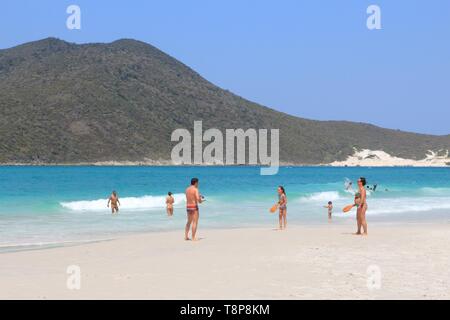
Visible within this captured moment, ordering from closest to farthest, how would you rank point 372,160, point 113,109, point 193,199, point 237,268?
1. point 237,268
2. point 193,199
3. point 113,109
4. point 372,160

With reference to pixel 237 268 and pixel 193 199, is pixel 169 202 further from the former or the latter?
pixel 237 268

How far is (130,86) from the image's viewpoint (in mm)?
155500

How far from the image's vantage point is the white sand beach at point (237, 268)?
8.88m

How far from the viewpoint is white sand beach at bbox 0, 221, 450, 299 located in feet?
29.1

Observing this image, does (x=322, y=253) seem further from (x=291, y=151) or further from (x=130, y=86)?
(x=291, y=151)

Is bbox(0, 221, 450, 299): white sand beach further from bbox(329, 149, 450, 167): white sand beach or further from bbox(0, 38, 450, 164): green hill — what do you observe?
bbox(329, 149, 450, 167): white sand beach

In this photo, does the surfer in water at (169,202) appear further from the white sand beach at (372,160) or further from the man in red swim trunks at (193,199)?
the white sand beach at (372,160)

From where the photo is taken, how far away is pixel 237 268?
36.2 feet

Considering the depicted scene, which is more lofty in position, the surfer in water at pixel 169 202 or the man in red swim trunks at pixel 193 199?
the man in red swim trunks at pixel 193 199

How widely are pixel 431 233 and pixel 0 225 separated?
14.1m

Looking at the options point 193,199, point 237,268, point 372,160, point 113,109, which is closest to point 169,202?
point 193,199

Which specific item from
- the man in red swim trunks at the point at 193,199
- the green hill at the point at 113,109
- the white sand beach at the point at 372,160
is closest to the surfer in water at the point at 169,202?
the man in red swim trunks at the point at 193,199

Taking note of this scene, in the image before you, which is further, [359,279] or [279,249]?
[279,249]
